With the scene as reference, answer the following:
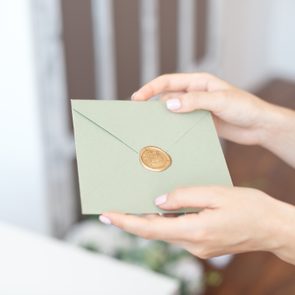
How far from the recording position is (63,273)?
1.01 m

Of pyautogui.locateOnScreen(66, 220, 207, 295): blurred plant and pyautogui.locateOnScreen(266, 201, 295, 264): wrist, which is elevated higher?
pyautogui.locateOnScreen(266, 201, 295, 264): wrist

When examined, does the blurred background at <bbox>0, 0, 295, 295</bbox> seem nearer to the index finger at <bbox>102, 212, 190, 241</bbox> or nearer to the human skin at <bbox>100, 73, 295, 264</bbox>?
the human skin at <bbox>100, 73, 295, 264</bbox>

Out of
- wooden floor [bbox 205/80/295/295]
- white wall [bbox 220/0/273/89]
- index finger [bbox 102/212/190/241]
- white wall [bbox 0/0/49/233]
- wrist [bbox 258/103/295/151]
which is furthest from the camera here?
white wall [bbox 220/0/273/89]

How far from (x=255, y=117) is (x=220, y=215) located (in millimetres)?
271

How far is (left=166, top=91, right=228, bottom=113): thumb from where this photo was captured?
0.90m

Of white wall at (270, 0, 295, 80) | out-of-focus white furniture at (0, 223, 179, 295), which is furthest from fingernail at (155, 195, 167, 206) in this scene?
white wall at (270, 0, 295, 80)

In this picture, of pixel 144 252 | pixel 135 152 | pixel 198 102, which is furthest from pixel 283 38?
pixel 135 152

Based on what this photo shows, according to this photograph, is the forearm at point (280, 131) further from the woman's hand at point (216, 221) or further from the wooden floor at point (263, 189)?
the wooden floor at point (263, 189)

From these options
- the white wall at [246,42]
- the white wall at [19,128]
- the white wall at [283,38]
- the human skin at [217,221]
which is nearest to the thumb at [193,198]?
the human skin at [217,221]

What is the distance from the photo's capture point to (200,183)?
32.8 inches

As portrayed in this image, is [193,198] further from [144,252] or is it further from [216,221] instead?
[144,252]

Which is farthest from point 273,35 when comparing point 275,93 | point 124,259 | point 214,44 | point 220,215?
point 220,215

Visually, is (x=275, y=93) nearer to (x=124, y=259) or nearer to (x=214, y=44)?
(x=214, y=44)

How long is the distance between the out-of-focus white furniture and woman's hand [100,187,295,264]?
0.22 meters
